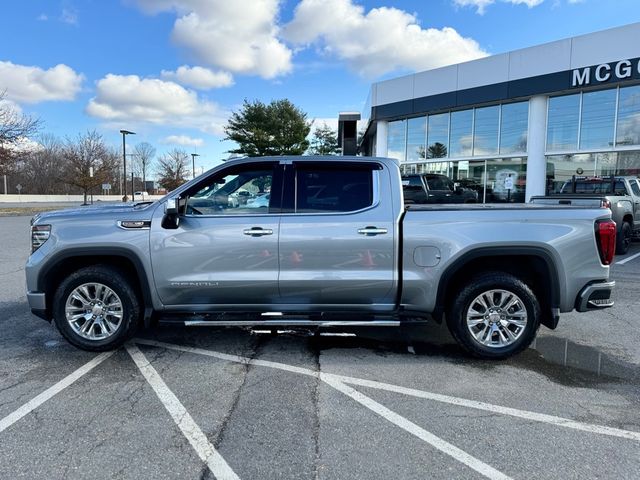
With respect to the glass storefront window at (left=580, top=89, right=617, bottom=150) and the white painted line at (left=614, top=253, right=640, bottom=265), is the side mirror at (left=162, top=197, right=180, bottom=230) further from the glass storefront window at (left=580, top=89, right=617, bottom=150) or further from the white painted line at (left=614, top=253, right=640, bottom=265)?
the glass storefront window at (left=580, top=89, right=617, bottom=150)

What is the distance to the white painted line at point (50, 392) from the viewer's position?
341cm

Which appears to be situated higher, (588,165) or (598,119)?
(598,119)

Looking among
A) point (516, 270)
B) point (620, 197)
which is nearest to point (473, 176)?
point (620, 197)

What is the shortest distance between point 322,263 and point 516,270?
1.99 metres

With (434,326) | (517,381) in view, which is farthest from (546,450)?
(434,326)

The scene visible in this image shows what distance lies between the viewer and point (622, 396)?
12.7ft

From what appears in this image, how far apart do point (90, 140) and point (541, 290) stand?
2014 inches

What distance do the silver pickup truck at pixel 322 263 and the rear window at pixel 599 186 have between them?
926 cm

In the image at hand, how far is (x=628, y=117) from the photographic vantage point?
619 inches

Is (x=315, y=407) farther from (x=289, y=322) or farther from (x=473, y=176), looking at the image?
(x=473, y=176)

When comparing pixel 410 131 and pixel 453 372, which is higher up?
pixel 410 131

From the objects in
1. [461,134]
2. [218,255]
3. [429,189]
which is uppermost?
[461,134]

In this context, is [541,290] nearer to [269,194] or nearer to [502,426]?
[502,426]

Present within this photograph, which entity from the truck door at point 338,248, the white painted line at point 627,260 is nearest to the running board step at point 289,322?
the truck door at point 338,248
